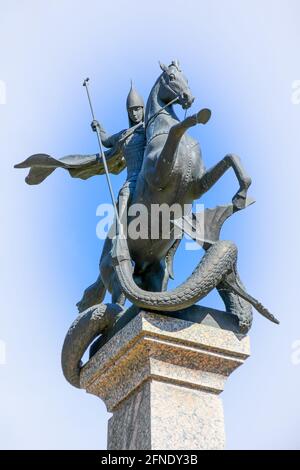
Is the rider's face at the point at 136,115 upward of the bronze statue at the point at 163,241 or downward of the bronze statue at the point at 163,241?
upward

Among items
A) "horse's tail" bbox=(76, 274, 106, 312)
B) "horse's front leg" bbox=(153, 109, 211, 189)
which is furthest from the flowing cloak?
"horse's front leg" bbox=(153, 109, 211, 189)

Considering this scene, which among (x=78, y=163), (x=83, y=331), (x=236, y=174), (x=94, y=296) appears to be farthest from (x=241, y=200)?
(x=78, y=163)

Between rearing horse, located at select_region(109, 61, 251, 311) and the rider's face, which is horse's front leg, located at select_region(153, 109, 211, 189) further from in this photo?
the rider's face

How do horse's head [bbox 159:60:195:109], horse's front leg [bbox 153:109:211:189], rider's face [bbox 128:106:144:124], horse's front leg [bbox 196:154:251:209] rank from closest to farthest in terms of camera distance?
horse's front leg [bbox 153:109:211:189], horse's front leg [bbox 196:154:251:209], horse's head [bbox 159:60:195:109], rider's face [bbox 128:106:144:124]

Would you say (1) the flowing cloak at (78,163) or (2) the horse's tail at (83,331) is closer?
(2) the horse's tail at (83,331)

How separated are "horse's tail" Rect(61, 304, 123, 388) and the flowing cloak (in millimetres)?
2114

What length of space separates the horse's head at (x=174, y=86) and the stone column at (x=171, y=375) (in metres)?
2.14

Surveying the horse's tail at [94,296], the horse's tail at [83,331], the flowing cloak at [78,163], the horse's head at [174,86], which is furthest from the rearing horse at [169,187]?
the flowing cloak at [78,163]

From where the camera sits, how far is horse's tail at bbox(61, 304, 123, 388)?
27.6 feet

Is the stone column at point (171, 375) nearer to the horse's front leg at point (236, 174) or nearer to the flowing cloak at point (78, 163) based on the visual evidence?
the horse's front leg at point (236, 174)

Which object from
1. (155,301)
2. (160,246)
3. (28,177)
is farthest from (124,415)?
(28,177)

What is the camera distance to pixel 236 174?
8.20 meters

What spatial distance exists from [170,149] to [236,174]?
646mm

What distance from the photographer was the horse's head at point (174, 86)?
8898 mm
